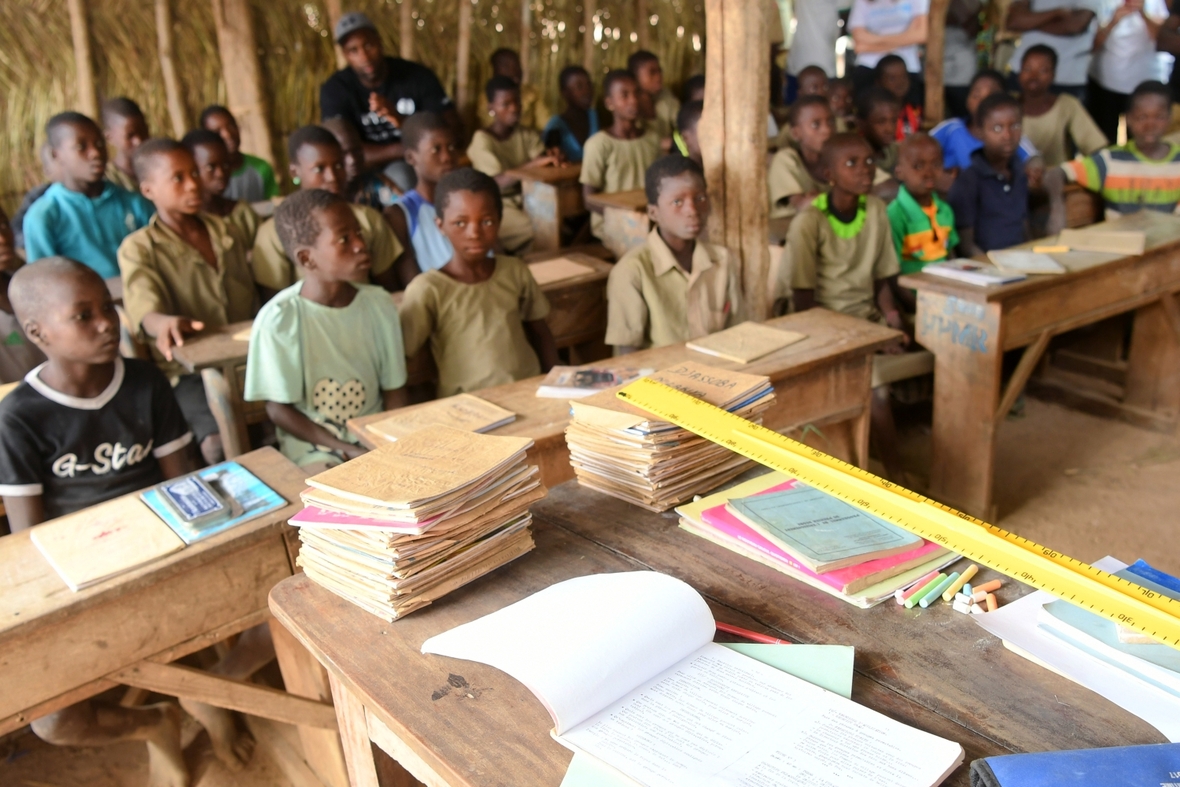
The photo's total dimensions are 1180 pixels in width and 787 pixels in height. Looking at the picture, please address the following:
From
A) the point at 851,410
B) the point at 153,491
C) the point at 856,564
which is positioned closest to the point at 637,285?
the point at 851,410

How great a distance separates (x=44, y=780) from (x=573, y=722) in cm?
202

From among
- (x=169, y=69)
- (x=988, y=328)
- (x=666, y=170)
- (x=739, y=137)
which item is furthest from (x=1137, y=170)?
(x=169, y=69)

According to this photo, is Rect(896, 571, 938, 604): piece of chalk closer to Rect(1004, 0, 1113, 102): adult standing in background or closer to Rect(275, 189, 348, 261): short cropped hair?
Rect(275, 189, 348, 261): short cropped hair

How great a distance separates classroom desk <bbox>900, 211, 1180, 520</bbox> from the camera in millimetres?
3174

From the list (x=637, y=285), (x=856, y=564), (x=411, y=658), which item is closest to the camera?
(x=411, y=658)

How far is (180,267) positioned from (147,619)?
191cm

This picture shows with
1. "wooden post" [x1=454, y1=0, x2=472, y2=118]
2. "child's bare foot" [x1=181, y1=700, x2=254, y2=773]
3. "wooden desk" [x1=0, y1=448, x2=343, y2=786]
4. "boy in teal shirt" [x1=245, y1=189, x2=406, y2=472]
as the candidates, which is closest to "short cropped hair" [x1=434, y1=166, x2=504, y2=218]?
"boy in teal shirt" [x1=245, y1=189, x2=406, y2=472]

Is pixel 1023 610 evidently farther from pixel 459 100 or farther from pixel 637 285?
pixel 459 100

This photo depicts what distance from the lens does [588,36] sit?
24.1 feet

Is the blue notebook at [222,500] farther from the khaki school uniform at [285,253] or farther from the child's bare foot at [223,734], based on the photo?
the khaki school uniform at [285,253]

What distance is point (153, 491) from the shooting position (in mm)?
1933

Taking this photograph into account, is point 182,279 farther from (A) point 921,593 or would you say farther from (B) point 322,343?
(A) point 921,593

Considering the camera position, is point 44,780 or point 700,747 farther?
point 44,780

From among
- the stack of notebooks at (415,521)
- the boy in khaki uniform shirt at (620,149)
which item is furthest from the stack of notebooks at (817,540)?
the boy in khaki uniform shirt at (620,149)
